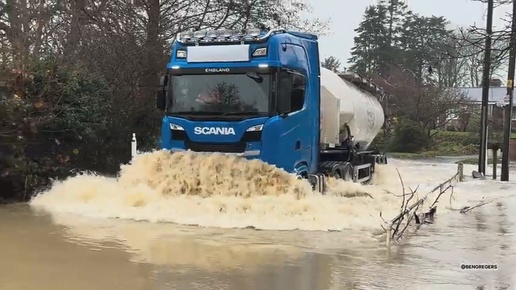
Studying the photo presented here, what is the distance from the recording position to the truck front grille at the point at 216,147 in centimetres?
1252

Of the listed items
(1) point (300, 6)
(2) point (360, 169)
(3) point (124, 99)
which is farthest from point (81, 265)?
(1) point (300, 6)

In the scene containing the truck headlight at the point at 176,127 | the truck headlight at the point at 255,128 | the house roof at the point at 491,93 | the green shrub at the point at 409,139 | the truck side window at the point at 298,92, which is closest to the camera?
the truck headlight at the point at 255,128

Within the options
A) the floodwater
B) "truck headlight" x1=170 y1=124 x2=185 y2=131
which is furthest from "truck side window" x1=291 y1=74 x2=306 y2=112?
"truck headlight" x1=170 y1=124 x2=185 y2=131

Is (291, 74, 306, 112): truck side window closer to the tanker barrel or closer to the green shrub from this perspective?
the tanker barrel

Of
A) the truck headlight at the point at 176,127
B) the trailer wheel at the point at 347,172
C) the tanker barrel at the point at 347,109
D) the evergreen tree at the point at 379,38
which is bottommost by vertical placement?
the trailer wheel at the point at 347,172

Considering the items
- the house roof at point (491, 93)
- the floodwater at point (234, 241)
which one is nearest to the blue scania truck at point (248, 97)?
the floodwater at point (234, 241)

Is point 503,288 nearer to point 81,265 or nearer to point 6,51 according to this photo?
point 81,265

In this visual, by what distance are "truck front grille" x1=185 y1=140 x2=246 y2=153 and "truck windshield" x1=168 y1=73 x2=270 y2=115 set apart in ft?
2.04

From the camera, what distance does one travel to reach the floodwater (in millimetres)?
7555

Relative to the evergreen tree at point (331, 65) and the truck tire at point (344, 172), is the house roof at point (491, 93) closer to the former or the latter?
the evergreen tree at point (331, 65)

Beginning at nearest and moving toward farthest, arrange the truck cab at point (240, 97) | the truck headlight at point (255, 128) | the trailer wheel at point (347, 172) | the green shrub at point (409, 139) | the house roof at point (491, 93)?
the truck headlight at point (255, 128)
the truck cab at point (240, 97)
the trailer wheel at point (347, 172)
the green shrub at point (409, 139)
the house roof at point (491, 93)

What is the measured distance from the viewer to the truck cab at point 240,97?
1245 centimetres

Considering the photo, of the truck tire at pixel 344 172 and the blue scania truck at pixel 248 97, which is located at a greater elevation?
the blue scania truck at pixel 248 97

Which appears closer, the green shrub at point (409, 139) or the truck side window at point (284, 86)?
the truck side window at point (284, 86)
